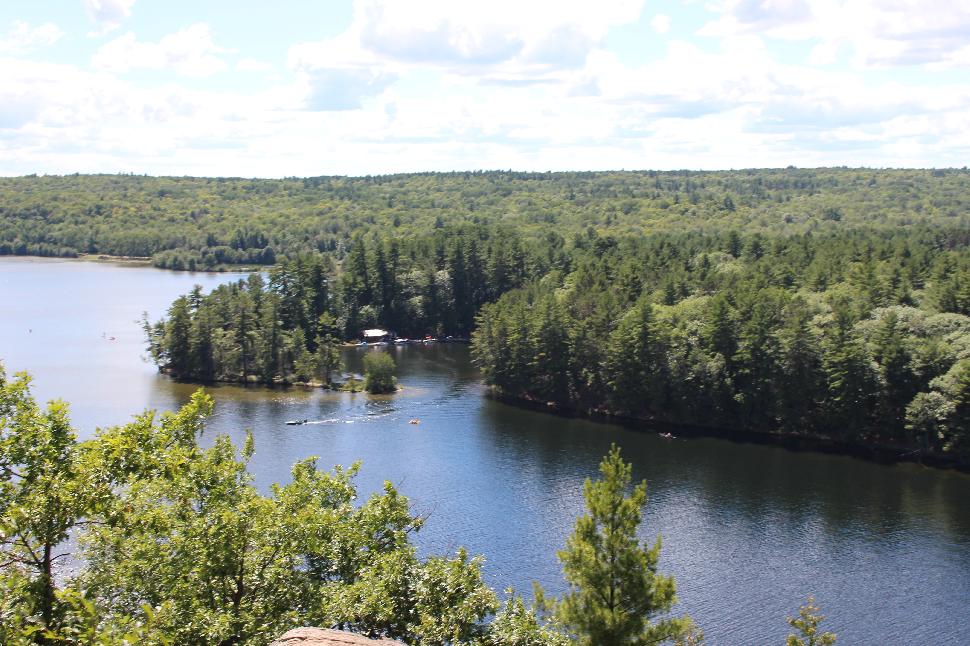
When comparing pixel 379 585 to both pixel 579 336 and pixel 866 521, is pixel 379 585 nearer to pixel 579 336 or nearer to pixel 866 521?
pixel 866 521

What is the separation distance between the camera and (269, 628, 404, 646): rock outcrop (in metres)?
20.9

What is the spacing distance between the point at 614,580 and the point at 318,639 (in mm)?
9445

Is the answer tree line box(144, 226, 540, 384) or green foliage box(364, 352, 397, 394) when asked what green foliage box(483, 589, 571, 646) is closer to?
green foliage box(364, 352, 397, 394)

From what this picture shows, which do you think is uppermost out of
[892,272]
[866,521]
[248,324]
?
[892,272]

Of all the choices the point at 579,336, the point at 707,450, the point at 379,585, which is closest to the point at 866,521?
the point at 707,450

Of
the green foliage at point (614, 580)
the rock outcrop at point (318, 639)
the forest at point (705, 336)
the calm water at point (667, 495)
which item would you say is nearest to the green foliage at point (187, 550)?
the rock outcrop at point (318, 639)

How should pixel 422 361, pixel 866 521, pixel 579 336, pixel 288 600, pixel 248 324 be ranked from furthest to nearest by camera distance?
pixel 422 361
pixel 248 324
pixel 579 336
pixel 866 521
pixel 288 600

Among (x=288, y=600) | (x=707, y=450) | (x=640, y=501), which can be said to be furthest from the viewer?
(x=707, y=450)

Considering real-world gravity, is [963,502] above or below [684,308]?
below

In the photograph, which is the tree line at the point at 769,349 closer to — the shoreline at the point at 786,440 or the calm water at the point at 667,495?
the shoreline at the point at 786,440

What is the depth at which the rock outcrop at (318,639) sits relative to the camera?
68.6ft

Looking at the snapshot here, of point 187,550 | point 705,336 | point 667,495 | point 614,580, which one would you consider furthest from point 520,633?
point 705,336

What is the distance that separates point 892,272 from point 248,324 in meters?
73.7

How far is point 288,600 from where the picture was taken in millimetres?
25984
